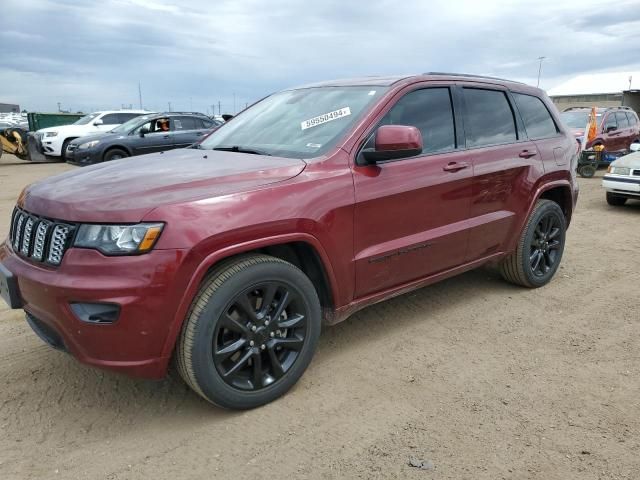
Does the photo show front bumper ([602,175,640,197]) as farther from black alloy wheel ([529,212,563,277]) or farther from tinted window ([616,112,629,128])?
tinted window ([616,112,629,128])

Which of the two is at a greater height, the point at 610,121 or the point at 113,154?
the point at 610,121

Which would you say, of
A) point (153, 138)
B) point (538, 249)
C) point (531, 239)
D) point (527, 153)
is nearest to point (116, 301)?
point (527, 153)

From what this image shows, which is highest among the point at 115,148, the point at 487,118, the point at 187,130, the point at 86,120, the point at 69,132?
the point at 86,120

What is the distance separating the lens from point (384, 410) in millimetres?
2824

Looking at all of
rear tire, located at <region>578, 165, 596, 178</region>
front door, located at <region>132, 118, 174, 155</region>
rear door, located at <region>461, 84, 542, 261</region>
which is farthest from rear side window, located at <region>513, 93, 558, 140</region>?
front door, located at <region>132, 118, 174, 155</region>

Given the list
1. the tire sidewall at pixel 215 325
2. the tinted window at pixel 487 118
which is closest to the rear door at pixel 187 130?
the tinted window at pixel 487 118

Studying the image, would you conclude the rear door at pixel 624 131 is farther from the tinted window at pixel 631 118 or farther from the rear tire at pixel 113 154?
the rear tire at pixel 113 154

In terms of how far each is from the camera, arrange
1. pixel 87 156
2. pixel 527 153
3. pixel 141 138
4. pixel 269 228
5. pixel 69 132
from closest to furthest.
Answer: pixel 269 228
pixel 527 153
pixel 87 156
pixel 141 138
pixel 69 132

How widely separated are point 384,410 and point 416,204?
4.30 ft

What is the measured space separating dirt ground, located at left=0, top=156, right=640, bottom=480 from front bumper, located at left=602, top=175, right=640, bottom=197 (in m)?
5.27

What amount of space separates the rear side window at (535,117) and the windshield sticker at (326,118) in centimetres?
184

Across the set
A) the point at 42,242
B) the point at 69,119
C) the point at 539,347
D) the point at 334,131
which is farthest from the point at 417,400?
the point at 69,119

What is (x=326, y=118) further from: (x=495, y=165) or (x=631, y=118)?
(x=631, y=118)

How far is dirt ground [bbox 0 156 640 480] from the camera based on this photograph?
241cm
